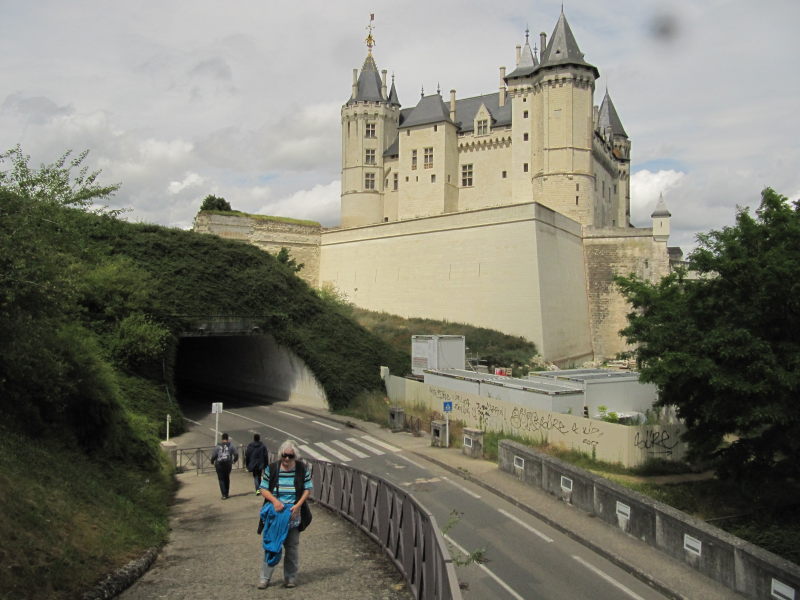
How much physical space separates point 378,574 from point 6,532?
3930 mm

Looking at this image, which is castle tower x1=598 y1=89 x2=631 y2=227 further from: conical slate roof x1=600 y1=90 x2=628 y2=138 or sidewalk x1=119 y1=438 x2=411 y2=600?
sidewalk x1=119 y1=438 x2=411 y2=600

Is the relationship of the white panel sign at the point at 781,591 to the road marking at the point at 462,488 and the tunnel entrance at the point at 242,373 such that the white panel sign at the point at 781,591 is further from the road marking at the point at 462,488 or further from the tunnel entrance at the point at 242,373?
the tunnel entrance at the point at 242,373

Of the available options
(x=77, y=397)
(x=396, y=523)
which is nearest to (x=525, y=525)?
(x=396, y=523)

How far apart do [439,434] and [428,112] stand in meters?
41.2

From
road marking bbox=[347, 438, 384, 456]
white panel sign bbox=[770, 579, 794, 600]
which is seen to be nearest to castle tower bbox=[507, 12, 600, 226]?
road marking bbox=[347, 438, 384, 456]

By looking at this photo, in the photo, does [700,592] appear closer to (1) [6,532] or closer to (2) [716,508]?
(2) [716,508]

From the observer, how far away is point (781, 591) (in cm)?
815

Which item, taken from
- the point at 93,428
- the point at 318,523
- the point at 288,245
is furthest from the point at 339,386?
the point at 288,245

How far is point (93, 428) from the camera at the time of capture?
1198cm

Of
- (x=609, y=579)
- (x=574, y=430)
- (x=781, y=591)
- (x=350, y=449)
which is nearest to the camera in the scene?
(x=781, y=591)

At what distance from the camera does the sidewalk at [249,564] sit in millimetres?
6543

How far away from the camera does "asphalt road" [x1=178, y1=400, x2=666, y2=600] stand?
29.6ft

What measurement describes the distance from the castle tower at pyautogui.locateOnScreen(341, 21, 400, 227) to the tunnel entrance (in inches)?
976

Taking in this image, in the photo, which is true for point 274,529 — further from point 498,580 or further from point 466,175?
point 466,175
